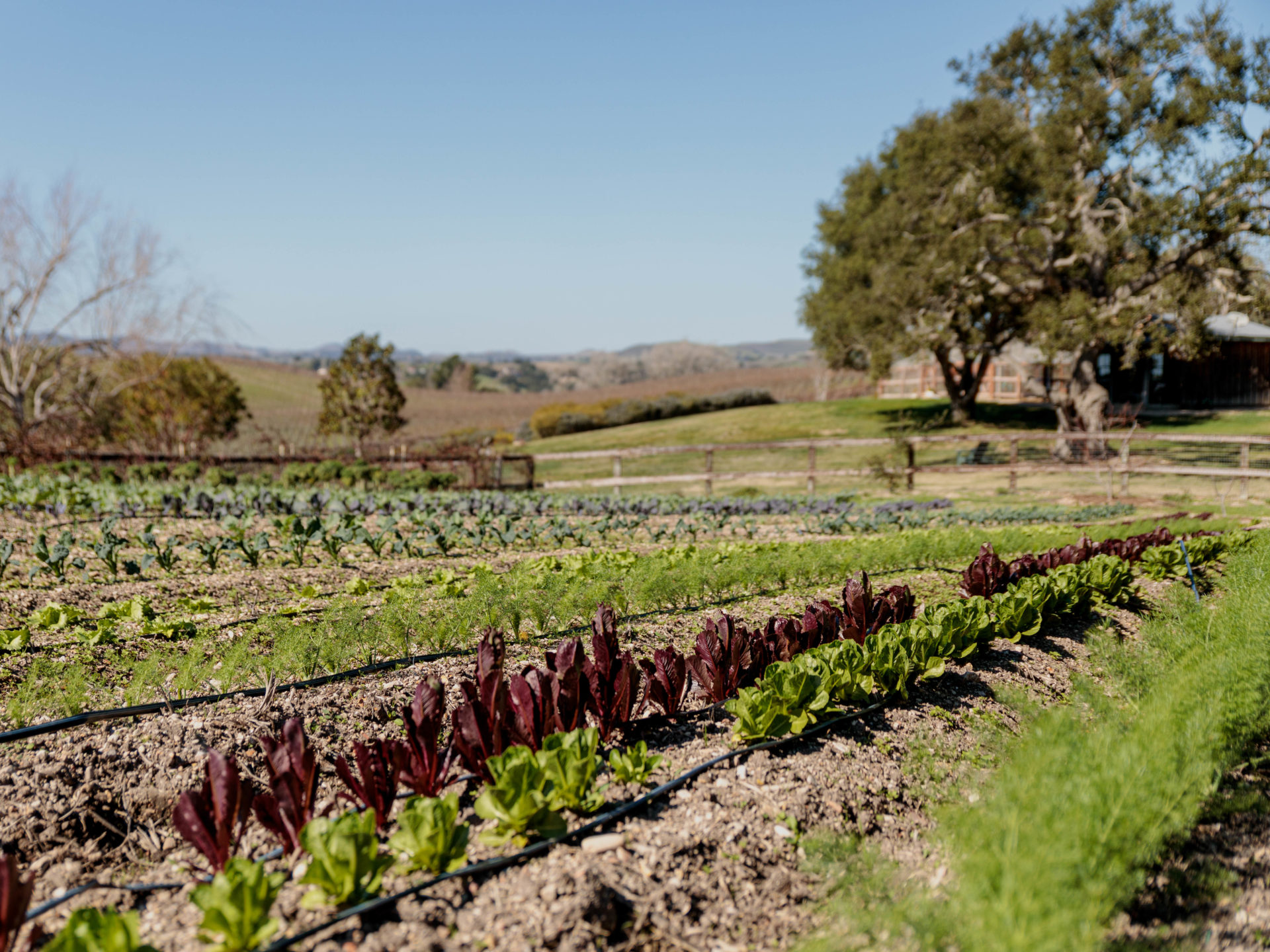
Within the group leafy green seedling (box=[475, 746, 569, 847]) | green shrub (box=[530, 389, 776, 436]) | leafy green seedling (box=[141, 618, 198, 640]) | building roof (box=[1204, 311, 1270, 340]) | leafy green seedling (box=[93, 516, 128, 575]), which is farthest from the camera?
green shrub (box=[530, 389, 776, 436])

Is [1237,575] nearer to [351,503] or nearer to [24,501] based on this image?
[351,503]

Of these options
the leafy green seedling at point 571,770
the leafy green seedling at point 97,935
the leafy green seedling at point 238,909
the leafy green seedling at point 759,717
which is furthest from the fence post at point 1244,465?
the leafy green seedling at point 97,935

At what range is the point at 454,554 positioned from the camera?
7262mm

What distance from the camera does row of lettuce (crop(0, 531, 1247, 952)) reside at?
2.01 m

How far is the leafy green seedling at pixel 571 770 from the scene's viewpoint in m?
2.47

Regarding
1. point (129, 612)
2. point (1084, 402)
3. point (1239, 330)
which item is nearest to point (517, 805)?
point (129, 612)

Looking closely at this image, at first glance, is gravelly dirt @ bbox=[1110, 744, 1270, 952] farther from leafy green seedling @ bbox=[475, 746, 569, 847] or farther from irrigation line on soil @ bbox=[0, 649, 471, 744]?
irrigation line on soil @ bbox=[0, 649, 471, 744]

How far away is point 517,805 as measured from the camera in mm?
2324

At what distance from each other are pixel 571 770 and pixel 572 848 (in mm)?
212

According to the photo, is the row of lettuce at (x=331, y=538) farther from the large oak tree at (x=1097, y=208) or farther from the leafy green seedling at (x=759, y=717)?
the large oak tree at (x=1097, y=208)

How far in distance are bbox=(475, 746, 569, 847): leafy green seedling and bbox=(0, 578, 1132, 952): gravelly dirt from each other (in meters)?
0.07

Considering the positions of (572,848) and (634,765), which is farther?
(634,765)

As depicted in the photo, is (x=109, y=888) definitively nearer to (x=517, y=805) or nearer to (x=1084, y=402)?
(x=517, y=805)

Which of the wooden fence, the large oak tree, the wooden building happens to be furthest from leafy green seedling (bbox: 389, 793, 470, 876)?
the wooden building
